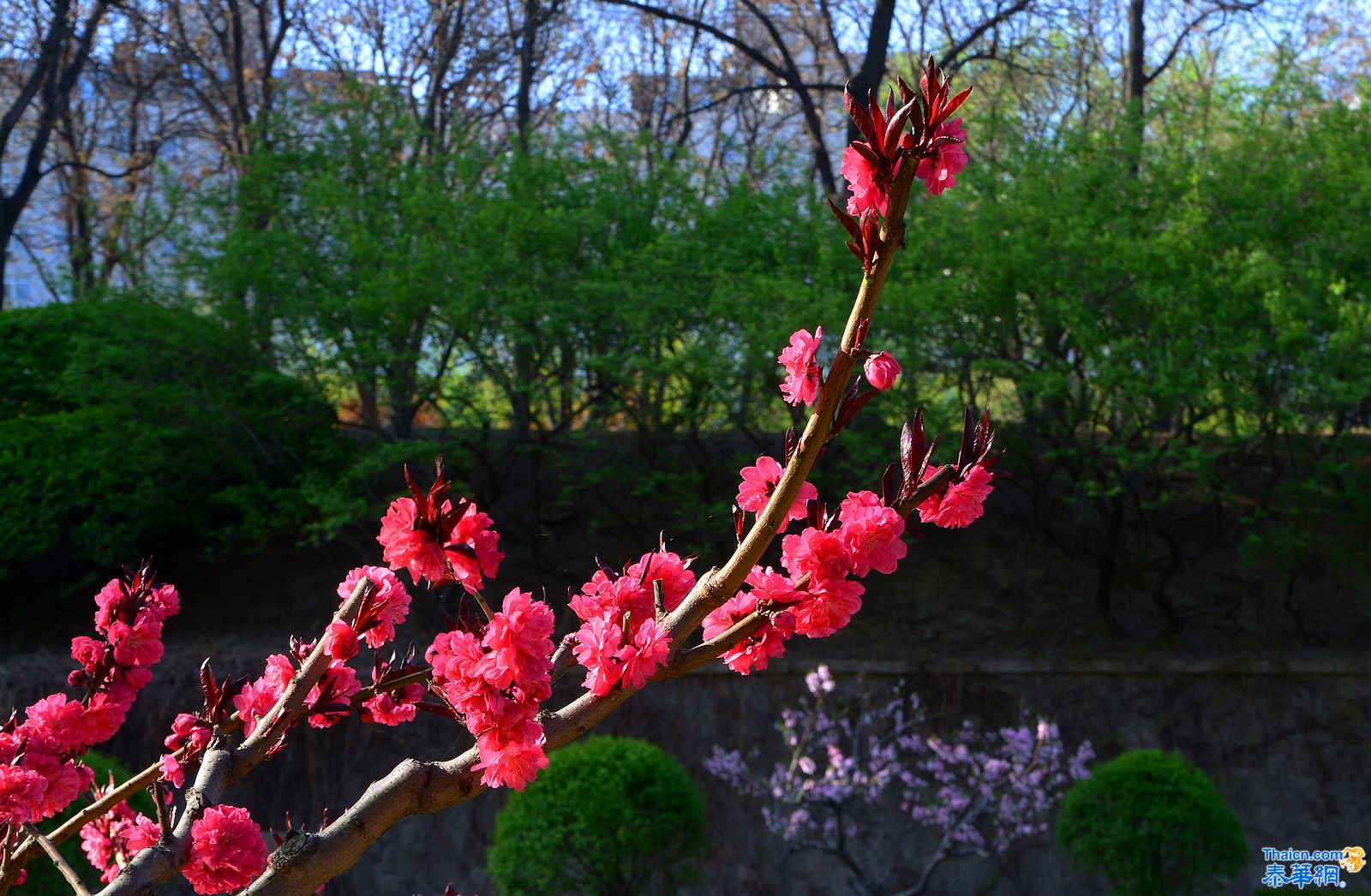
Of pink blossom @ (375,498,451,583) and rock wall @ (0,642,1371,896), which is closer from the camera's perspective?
pink blossom @ (375,498,451,583)

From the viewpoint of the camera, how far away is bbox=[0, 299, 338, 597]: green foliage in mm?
9320

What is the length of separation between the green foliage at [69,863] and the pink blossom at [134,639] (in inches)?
127

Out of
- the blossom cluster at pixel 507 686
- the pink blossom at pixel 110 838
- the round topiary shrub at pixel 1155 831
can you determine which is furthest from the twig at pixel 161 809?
the round topiary shrub at pixel 1155 831

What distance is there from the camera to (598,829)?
7004 millimetres

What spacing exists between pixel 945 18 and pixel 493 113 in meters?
5.31

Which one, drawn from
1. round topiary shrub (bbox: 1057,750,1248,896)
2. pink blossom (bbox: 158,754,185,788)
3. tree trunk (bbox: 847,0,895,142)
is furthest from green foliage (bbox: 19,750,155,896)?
tree trunk (bbox: 847,0,895,142)

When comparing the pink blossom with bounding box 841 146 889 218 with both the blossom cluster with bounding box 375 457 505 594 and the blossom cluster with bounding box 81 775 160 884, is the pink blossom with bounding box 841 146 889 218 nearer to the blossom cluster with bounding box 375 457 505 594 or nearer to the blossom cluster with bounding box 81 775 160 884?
the blossom cluster with bounding box 375 457 505 594

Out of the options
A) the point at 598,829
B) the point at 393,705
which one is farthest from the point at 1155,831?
the point at 393,705

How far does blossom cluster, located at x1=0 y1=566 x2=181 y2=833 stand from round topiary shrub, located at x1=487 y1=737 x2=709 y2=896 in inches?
182

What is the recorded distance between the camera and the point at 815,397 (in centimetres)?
163

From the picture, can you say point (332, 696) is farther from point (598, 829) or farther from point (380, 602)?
point (598, 829)

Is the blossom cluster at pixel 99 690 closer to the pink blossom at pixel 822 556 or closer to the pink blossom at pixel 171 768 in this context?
the pink blossom at pixel 171 768

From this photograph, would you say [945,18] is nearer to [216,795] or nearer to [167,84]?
[167,84]

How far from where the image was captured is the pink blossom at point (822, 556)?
5.65 ft
